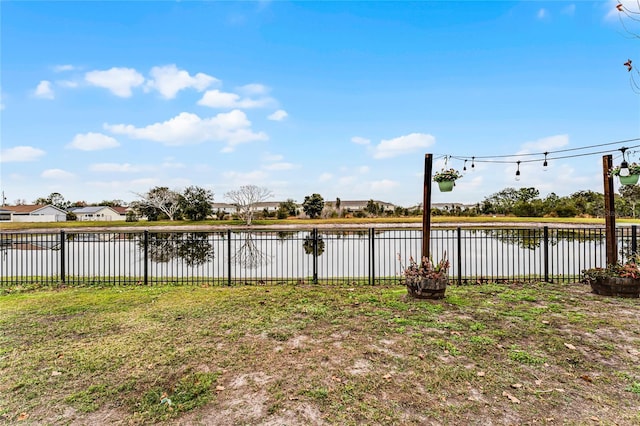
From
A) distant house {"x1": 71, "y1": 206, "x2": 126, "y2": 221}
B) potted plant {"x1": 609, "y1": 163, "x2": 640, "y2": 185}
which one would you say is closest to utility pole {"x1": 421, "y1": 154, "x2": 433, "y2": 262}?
potted plant {"x1": 609, "y1": 163, "x2": 640, "y2": 185}

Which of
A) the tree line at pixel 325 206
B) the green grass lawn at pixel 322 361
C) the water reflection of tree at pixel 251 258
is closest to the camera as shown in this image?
the green grass lawn at pixel 322 361

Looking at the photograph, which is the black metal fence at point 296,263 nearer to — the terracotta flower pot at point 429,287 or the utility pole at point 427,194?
the utility pole at point 427,194

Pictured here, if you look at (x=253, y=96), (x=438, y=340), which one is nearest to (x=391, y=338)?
(x=438, y=340)

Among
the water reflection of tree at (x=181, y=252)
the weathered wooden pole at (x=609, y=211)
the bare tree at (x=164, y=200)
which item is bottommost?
the water reflection of tree at (x=181, y=252)

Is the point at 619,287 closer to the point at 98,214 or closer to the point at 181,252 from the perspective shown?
the point at 181,252

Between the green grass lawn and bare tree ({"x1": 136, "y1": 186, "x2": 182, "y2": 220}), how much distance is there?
4998 centimetres

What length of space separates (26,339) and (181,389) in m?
2.81

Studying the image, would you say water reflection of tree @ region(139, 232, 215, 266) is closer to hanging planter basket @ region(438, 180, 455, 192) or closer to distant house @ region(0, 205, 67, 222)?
hanging planter basket @ region(438, 180, 455, 192)

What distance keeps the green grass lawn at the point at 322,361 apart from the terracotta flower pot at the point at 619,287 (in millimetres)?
391

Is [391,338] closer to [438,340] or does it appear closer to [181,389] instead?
[438,340]

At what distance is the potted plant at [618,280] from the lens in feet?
18.7

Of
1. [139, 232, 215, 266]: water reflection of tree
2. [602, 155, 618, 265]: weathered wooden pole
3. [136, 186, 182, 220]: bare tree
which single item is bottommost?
[139, 232, 215, 266]: water reflection of tree

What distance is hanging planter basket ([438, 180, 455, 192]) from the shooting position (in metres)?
6.57

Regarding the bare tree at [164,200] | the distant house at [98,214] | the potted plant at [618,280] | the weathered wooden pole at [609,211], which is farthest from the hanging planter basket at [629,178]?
the distant house at [98,214]
